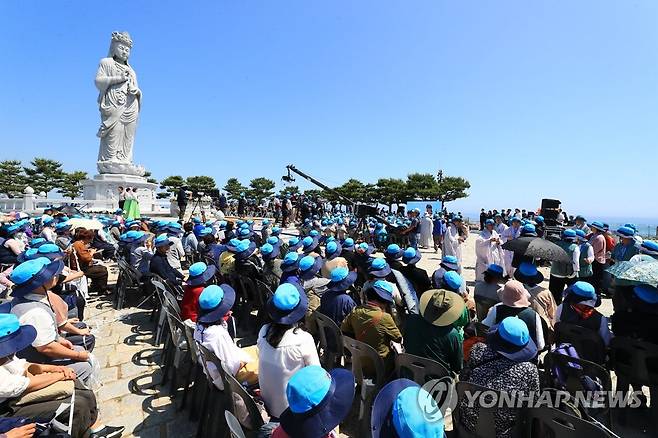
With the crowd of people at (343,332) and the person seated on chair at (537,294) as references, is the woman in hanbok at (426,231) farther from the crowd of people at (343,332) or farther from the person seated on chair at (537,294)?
the person seated on chair at (537,294)

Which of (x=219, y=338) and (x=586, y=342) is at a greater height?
(x=586, y=342)

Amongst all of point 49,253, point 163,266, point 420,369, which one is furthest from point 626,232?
point 49,253

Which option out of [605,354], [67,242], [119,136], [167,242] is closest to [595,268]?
[605,354]

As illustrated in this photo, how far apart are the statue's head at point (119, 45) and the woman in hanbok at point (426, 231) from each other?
2676 centimetres

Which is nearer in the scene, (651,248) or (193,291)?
(193,291)

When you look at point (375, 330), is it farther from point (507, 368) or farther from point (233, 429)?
point (233, 429)

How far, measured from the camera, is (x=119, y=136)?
25188mm

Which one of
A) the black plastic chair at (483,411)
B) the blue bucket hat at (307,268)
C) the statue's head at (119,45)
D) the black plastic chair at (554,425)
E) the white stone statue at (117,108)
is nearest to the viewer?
the black plastic chair at (554,425)

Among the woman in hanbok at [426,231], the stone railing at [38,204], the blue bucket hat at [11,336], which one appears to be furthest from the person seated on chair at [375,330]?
the stone railing at [38,204]

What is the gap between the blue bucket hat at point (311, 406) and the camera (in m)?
1.58

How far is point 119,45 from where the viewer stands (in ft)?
84.6

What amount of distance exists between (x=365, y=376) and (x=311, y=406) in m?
1.81

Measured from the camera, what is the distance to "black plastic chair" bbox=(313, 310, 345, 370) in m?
3.51

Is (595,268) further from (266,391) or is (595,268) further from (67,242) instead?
(67,242)
